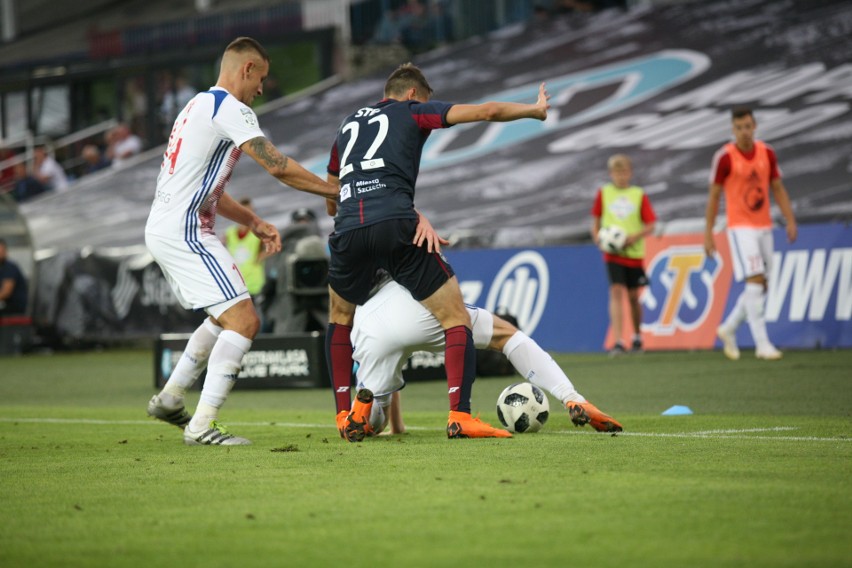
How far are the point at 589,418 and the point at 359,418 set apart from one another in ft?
3.95

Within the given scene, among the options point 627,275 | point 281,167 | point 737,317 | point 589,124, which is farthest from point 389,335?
point 589,124

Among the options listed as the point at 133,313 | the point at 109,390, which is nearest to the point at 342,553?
the point at 109,390

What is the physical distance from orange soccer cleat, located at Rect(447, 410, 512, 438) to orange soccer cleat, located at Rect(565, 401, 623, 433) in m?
0.35

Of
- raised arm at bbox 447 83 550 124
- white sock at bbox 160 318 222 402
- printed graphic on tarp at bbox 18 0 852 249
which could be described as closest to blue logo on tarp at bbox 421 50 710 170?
printed graphic on tarp at bbox 18 0 852 249

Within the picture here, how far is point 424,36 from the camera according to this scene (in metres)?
27.5

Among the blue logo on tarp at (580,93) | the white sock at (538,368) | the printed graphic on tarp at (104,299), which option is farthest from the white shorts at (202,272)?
the blue logo on tarp at (580,93)

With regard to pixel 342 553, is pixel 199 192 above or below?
above

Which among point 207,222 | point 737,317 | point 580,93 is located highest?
point 580,93

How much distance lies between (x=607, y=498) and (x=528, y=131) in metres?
17.9

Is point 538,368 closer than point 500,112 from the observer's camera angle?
No

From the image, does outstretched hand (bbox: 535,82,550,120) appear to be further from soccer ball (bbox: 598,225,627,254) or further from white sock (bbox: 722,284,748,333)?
soccer ball (bbox: 598,225,627,254)

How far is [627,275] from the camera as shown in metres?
14.0

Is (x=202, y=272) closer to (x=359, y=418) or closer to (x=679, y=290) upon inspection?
(x=359, y=418)

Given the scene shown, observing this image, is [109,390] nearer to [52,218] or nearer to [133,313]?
[133,313]
